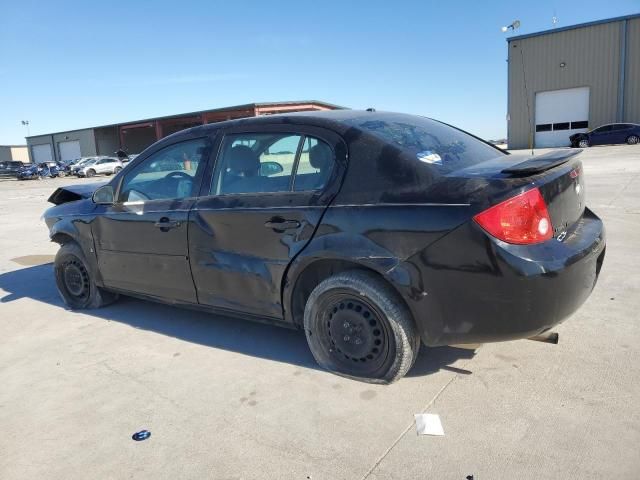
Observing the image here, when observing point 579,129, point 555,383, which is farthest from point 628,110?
point 555,383

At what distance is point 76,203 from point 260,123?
2251 mm

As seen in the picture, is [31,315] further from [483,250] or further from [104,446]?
[483,250]

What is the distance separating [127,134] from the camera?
5350 centimetres

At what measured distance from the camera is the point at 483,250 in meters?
2.44

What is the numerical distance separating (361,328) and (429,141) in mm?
1230

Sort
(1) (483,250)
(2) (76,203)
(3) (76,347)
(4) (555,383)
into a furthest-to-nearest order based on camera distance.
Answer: (2) (76,203)
(3) (76,347)
(4) (555,383)
(1) (483,250)

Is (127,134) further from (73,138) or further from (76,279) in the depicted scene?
(76,279)

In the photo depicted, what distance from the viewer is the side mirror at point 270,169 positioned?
3258 mm

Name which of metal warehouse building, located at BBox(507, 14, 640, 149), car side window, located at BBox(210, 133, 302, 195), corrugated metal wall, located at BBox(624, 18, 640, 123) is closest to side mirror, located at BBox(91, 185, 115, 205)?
car side window, located at BBox(210, 133, 302, 195)

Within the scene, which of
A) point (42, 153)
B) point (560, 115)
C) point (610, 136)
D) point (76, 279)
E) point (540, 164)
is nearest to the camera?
point (540, 164)

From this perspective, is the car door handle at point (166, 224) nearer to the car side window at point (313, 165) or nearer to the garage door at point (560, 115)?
the car side window at point (313, 165)

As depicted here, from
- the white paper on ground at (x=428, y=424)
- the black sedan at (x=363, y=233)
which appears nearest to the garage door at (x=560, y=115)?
the black sedan at (x=363, y=233)

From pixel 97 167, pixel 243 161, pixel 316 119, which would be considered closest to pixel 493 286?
pixel 316 119

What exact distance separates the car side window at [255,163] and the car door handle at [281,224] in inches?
8.4
